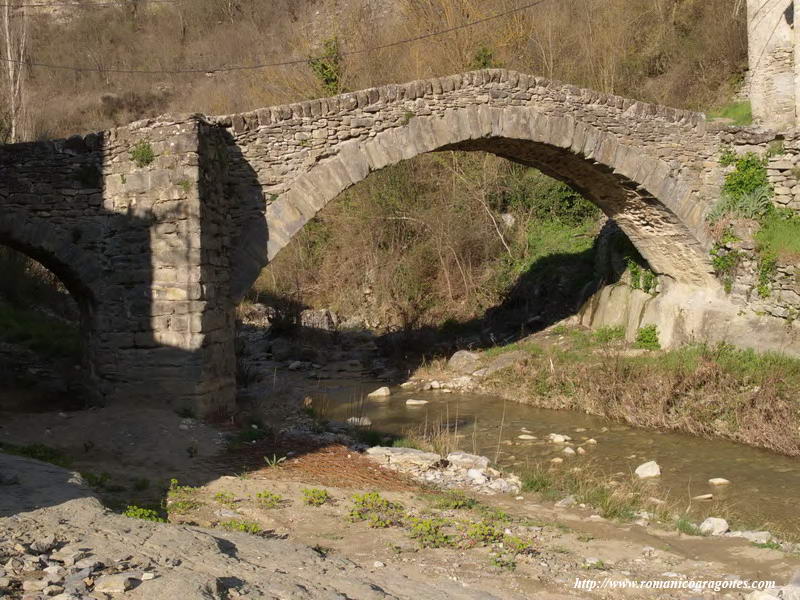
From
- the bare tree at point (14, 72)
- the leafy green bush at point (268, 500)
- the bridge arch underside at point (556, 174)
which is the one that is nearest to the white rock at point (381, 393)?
the bridge arch underside at point (556, 174)

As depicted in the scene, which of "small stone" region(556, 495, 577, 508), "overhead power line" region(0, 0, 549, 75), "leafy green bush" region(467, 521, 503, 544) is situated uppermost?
"overhead power line" region(0, 0, 549, 75)

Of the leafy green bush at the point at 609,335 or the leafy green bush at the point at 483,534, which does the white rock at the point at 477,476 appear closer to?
the leafy green bush at the point at 483,534

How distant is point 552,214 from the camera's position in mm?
17562

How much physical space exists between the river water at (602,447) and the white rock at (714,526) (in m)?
0.86

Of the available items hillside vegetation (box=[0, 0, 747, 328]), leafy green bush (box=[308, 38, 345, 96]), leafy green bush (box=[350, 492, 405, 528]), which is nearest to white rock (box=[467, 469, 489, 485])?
leafy green bush (box=[350, 492, 405, 528])

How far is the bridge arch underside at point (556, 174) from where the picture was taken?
9117 mm

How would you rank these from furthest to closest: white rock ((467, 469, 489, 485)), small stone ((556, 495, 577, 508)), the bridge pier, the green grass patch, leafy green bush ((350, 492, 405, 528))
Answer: the green grass patch < the bridge pier < white rock ((467, 469, 489, 485)) < small stone ((556, 495, 577, 508)) < leafy green bush ((350, 492, 405, 528))

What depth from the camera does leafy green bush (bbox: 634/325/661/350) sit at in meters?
12.1

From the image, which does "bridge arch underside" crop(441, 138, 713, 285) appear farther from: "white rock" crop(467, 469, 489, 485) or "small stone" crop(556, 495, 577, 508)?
"small stone" crop(556, 495, 577, 508)

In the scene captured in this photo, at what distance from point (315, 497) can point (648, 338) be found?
797 centimetres

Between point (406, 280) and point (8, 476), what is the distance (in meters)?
12.5

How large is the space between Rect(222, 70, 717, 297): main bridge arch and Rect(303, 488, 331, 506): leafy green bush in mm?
3744

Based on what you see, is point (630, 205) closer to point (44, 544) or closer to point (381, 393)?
point (381, 393)

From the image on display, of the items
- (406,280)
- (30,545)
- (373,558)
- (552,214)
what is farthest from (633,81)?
(30,545)
